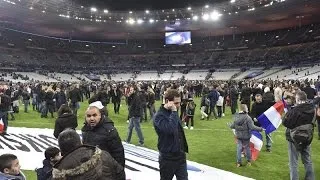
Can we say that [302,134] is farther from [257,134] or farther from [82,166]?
[82,166]

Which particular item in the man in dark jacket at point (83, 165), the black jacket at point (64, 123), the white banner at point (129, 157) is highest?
the man in dark jacket at point (83, 165)

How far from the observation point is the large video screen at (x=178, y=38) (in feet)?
232

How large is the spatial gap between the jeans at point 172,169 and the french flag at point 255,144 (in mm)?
4515

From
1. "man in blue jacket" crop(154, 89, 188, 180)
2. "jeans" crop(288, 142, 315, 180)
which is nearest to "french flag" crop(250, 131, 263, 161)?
"jeans" crop(288, 142, 315, 180)

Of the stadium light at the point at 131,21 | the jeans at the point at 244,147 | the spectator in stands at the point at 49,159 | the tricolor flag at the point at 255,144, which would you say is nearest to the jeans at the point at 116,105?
the tricolor flag at the point at 255,144

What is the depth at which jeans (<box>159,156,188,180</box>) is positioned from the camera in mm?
5305

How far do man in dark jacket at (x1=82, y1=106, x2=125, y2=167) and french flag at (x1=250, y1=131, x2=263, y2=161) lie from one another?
5442 mm

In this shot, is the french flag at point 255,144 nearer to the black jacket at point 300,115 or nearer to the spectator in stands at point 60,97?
the black jacket at point 300,115

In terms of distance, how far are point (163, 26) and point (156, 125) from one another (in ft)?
209

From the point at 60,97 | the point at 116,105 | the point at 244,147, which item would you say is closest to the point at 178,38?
the point at 116,105

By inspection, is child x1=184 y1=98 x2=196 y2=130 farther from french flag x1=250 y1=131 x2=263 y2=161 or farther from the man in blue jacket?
the man in blue jacket

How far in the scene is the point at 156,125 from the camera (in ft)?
17.2

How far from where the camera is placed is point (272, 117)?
991 centimetres

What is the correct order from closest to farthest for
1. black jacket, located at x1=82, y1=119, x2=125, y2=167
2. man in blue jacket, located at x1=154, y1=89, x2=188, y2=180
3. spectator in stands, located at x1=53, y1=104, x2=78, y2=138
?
black jacket, located at x1=82, y1=119, x2=125, y2=167 → man in blue jacket, located at x1=154, y1=89, x2=188, y2=180 → spectator in stands, located at x1=53, y1=104, x2=78, y2=138
